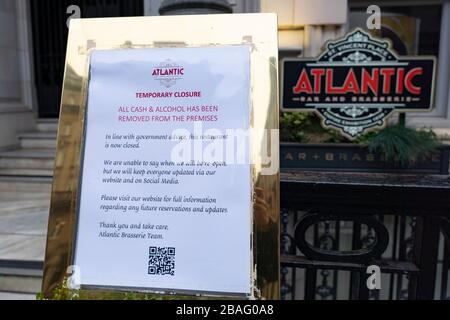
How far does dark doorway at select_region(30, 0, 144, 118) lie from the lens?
7414 mm

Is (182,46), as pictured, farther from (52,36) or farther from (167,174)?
(52,36)

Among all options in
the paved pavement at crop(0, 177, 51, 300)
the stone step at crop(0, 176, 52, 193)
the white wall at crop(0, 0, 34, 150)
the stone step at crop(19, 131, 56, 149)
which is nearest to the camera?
the paved pavement at crop(0, 177, 51, 300)

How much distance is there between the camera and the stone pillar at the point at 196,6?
10.5 ft

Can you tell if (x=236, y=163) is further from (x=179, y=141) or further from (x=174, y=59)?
(x=174, y=59)

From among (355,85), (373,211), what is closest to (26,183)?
(355,85)

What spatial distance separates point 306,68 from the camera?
487cm

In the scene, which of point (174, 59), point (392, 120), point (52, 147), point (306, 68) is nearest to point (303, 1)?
point (306, 68)

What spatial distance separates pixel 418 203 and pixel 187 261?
3.55 feet

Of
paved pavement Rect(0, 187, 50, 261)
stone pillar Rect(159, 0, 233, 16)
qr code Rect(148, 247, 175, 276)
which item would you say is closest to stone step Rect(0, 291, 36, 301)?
paved pavement Rect(0, 187, 50, 261)

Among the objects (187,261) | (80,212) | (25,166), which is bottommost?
(25,166)

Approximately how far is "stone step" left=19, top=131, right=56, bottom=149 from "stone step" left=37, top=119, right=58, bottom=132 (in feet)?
1.12

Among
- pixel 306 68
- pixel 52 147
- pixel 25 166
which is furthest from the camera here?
pixel 52 147

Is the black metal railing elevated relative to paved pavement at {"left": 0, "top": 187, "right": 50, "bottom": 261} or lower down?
elevated

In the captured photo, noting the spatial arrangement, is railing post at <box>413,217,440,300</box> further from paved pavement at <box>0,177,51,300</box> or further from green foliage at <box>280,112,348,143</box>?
green foliage at <box>280,112,348,143</box>
